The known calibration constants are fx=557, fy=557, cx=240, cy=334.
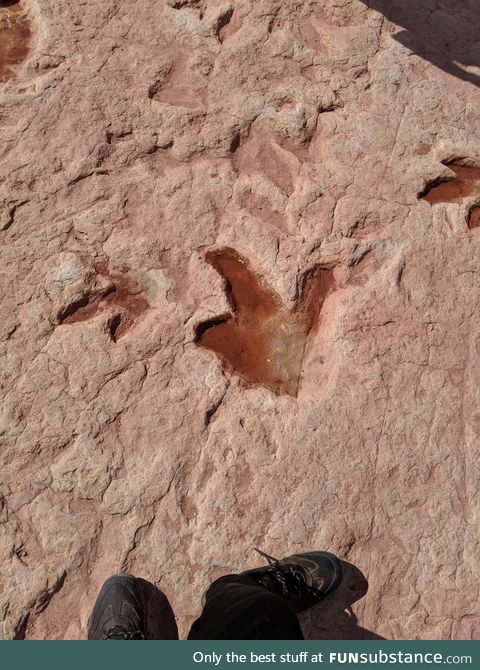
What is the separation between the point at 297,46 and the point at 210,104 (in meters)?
0.70

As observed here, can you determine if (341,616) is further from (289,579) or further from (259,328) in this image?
(259,328)

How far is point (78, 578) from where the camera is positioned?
2.48 meters

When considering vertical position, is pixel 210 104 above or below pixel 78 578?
above

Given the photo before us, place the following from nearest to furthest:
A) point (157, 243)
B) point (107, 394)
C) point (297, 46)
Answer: point (107, 394) < point (157, 243) < point (297, 46)

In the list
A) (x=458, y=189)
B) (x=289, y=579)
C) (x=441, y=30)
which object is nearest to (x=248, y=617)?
(x=289, y=579)

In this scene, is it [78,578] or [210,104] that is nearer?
[78,578]

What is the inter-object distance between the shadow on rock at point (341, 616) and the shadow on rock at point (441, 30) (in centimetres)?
304

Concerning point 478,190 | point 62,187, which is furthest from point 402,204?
point 62,187

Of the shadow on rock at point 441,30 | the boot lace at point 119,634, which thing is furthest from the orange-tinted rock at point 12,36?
the boot lace at point 119,634

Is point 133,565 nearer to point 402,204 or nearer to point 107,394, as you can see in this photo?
point 107,394

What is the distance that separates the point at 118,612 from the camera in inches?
92.7

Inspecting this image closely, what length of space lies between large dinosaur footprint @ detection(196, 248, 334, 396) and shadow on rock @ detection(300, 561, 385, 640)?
91 centimetres

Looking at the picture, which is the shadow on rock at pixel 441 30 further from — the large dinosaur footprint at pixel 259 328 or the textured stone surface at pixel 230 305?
the large dinosaur footprint at pixel 259 328

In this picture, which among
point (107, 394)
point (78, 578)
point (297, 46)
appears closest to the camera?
point (78, 578)
